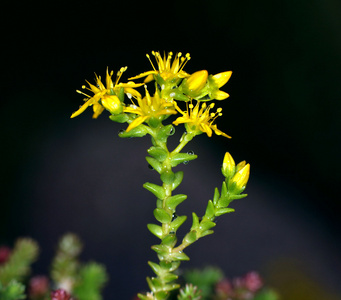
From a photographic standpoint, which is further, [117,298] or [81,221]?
[81,221]

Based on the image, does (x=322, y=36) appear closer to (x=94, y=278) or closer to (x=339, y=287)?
(x=339, y=287)

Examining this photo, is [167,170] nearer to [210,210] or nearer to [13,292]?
[210,210]

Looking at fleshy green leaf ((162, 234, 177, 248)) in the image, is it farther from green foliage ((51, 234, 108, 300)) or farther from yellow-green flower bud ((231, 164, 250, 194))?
green foliage ((51, 234, 108, 300))

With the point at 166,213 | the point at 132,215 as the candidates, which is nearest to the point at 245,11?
the point at 132,215

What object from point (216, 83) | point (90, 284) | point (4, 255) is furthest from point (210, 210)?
point (4, 255)

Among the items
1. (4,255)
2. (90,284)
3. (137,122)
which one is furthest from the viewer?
(4,255)

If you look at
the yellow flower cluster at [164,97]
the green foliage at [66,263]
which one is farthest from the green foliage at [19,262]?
the yellow flower cluster at [164,97]

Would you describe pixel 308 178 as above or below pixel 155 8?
below

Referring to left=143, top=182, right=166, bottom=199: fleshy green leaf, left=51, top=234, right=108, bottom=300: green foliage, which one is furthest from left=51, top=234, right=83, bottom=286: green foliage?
left=143, top=182, right=166, bottom=199: fleshy green leaf

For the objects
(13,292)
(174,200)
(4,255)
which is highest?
(174,200)
